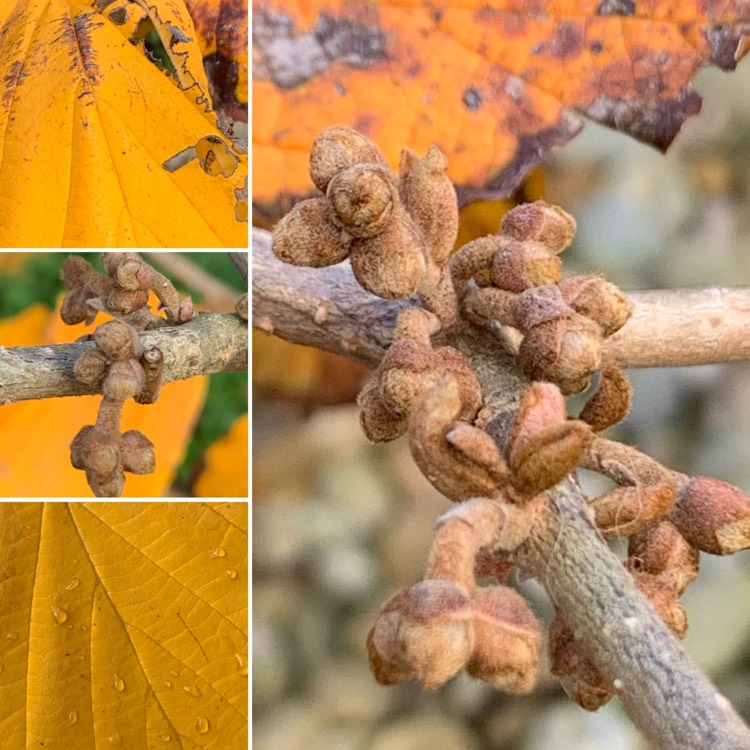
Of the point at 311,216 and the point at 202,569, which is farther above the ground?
the point at 311,216

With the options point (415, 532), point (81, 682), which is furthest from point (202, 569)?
point (415, 532)

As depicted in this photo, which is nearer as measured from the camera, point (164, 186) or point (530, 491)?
Result: point (530, 491)

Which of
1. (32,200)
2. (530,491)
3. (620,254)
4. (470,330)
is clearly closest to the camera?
(530,491)

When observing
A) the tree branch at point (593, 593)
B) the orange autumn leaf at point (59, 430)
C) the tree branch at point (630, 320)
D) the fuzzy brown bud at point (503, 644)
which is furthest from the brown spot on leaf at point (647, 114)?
the fuzzy brown bud at point (503, 644)

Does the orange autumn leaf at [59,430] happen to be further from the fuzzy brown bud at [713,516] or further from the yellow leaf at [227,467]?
the fuzzy brown bud at [713,516]

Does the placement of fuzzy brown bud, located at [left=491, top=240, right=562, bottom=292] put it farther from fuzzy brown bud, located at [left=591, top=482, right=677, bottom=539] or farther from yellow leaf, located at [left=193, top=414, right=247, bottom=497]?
yellow leaf, located at [left=193, top=414, right=247, bottom=497]

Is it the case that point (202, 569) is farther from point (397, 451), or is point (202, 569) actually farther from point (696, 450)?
point (696, 450)
